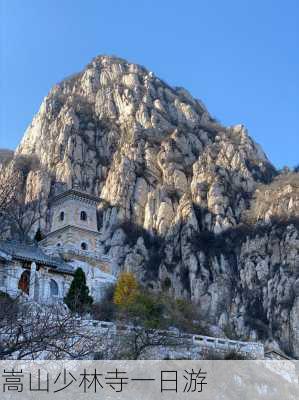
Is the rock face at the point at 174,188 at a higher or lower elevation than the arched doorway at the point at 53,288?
higher

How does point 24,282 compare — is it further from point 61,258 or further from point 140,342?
point 140,342

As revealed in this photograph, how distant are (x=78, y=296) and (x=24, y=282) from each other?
7.13 m

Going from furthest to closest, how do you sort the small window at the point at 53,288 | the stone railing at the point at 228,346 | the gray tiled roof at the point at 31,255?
the small window at the point at 53,288 → the gray tiled roof at the point at 31,255 → the stone railing at the point at 228,346

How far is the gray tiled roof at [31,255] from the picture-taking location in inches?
1996

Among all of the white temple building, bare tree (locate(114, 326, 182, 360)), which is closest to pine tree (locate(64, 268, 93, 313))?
the white temple building

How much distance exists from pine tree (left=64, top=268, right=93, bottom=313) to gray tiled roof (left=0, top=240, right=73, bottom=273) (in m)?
2.98

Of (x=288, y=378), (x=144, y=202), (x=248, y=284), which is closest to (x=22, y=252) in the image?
(x=288, y=378)

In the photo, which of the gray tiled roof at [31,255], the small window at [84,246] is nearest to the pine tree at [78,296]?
the gray tiled roof at [31,255]

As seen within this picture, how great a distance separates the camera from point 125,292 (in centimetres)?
5012

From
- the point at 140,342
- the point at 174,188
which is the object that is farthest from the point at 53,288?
the point at 174,188

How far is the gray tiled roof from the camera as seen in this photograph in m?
50.7

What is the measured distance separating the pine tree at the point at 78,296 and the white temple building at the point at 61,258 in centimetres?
134

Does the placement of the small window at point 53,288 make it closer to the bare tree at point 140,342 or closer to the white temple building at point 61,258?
the white temple building at point 61,258

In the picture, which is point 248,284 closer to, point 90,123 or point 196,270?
point 196,270
